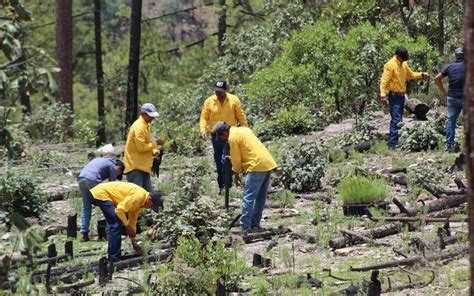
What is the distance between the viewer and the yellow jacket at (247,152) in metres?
12.5

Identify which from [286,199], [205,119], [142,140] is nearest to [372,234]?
[286,199]

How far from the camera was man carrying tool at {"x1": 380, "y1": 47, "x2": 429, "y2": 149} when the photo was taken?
16688mm

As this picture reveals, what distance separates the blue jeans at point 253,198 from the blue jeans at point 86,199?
2.05 metres

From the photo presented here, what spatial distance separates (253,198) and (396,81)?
201 inches

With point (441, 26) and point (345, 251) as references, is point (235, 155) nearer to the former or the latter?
point (345, 251)

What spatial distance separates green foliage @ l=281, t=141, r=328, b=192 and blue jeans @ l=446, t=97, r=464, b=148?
2147mm

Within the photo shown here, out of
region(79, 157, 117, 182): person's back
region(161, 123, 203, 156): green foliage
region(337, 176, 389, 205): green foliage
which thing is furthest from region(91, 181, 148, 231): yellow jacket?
region(161, 123, 203, 156): green foliage

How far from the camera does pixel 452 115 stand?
16.0 metres

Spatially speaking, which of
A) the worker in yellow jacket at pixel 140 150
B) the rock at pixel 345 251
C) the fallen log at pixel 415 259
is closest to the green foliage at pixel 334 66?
the worker in yellow jacket at pixel 140 150

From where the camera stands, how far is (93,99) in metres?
51.1

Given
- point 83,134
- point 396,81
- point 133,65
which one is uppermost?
point 133,65

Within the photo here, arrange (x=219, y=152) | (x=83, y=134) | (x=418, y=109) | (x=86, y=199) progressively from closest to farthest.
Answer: (x=86, y=199)
(x=219, y=152)
(x=418, y=109)
(x=83, y=134)

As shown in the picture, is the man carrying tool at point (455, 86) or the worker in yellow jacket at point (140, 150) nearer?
the worker in yellow jacket at point (140, 150)

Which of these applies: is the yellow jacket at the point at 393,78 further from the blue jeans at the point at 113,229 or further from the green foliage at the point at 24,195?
the blue jeans at the point at 113,229
